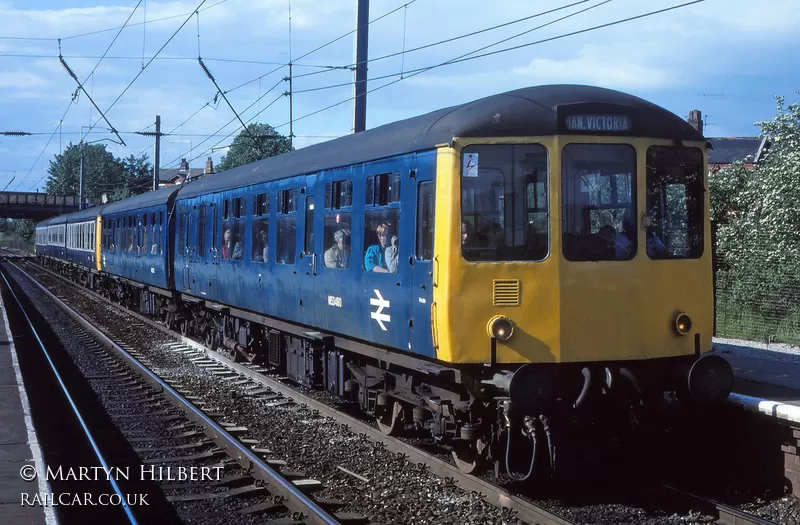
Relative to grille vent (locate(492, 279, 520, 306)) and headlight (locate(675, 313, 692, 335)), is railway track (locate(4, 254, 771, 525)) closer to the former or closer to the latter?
headlight (locate(675, 313, 692, 335))

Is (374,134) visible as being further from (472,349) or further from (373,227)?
(472,349)

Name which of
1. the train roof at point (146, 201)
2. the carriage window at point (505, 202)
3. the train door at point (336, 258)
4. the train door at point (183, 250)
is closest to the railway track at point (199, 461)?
the train door at point (336, 258)

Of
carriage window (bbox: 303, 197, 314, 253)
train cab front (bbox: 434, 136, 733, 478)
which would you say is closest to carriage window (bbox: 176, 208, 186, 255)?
carriage window (bbox: 303, 197, 314, 253)

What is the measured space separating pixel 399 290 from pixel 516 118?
193cm

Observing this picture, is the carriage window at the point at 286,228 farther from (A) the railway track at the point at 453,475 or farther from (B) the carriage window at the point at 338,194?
(A) the railway track at the point at 453,475

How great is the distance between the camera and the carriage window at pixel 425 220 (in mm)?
7648

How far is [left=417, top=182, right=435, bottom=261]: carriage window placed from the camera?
7.65 m

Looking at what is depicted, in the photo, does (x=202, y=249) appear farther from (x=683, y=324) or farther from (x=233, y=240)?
(x=683, y=324)

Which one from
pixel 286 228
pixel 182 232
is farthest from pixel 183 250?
pixel 286 228

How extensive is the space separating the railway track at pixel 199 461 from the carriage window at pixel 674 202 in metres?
3.35

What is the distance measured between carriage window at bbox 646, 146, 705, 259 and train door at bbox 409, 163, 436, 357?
180cm

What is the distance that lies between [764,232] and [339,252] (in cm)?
1354

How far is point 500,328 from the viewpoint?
715 centimetres

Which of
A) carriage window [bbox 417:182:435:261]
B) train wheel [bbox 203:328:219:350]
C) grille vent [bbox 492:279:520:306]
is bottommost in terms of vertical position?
train wheel [bbox 203:328:219:350]
